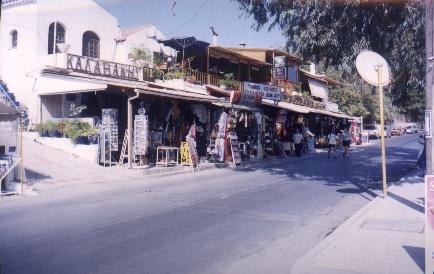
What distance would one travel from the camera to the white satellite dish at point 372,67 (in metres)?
8.80

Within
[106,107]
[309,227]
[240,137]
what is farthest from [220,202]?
[240,137]

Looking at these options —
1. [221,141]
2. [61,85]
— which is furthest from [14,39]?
[221,141]

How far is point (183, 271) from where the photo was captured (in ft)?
16.8

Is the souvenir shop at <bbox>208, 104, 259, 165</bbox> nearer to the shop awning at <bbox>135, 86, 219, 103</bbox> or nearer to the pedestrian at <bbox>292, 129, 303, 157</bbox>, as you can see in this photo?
the shop awning at <bbox>135, 86, 219, 103</bbox>

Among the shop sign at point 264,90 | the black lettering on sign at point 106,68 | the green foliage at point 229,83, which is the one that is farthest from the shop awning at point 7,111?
the green foliage at point 229,83

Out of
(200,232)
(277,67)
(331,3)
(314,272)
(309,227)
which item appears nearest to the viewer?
(314,272)

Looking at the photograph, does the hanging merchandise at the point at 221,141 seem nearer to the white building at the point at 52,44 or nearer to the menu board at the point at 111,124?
the menu board at the point at 111,124

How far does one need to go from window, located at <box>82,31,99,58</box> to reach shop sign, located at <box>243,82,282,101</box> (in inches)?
396

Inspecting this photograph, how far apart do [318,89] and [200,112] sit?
25.7 meters

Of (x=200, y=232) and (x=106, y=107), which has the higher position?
(x=106, y=107)

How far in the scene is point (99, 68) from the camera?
863 inches

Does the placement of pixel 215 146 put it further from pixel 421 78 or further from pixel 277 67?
pixel 277 67

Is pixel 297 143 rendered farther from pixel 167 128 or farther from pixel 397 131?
pixel 397 131

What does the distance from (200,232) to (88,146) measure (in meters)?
11.1
